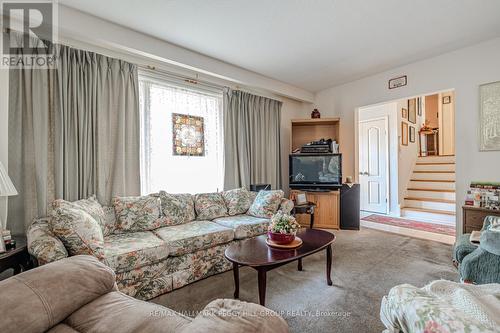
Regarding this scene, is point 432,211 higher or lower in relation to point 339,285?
higher

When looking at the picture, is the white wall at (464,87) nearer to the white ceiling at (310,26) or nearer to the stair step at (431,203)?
the white ceiling at (310,26)

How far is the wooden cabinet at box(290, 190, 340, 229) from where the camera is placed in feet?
13.9

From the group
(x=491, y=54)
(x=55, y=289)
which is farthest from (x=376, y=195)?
(x=55, y=289)

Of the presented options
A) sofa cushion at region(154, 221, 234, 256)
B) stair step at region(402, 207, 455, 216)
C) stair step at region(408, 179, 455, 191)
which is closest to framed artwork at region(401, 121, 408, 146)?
stair step at region(408, 179, 455, 191)

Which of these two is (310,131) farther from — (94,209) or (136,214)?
(94,209)

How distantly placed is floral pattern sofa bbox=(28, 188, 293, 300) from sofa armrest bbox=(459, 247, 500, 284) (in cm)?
→ 189

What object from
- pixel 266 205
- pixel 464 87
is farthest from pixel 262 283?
pixel 464 87

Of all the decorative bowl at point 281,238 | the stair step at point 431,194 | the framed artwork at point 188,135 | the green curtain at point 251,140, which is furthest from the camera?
the stair step at point 431,194

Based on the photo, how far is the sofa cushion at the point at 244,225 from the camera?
2818mm

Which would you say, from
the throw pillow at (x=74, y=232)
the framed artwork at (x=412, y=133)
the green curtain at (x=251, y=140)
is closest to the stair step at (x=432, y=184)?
the framed artwork at (x=412, y=133)

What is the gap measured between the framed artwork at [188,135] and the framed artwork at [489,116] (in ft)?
12.0

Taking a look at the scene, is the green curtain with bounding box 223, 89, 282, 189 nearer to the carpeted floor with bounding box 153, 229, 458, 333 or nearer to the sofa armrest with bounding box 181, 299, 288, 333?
the carpeted floor with bounding box 153, 229, 458, 333

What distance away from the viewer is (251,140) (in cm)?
416

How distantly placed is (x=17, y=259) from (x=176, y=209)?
1404 millimetres
